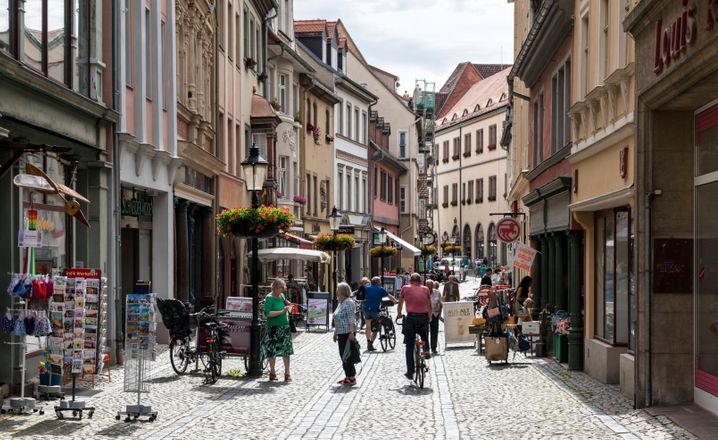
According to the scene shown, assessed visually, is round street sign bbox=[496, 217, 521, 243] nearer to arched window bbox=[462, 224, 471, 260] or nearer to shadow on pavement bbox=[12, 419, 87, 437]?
shadow on pavement bbox=[12, 419, 87, 437]

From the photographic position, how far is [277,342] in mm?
18109

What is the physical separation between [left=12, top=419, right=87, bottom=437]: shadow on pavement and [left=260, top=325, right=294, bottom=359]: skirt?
5419 mm

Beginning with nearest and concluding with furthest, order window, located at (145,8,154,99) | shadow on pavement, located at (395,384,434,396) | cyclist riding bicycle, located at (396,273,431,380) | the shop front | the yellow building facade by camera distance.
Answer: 1. the shop front
2. the yellow building facade
3. shadow on pavement, located at (395,384,434,396)
4. cyclist riding bicycle, located at (396,273,431,380)
5. window, located at (145,8,154,99)

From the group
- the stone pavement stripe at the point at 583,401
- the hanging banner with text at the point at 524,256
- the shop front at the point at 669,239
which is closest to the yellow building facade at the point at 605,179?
the stone pavement stripe at the point at 583,401

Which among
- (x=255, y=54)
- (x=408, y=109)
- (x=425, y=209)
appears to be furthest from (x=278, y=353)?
(x=425, y=209)

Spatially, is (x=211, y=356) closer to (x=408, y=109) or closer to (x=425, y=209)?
(x=408, y=109)

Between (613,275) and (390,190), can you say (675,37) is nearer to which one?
(613,275)

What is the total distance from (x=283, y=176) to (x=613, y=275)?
2713cm

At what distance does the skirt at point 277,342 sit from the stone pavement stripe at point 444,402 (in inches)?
92.7

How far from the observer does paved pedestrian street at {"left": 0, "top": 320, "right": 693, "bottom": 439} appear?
40.2ft

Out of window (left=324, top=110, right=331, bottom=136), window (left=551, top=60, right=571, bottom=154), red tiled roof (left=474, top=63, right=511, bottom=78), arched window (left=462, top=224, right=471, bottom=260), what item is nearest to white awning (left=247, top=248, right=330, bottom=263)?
window (left=551, top=60, right=571, bottom=154)

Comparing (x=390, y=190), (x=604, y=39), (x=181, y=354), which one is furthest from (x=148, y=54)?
(x=390, y=190)

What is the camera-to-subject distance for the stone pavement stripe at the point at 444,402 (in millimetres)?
12586

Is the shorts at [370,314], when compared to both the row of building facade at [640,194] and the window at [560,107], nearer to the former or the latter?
the row of building facade at [640,194]
